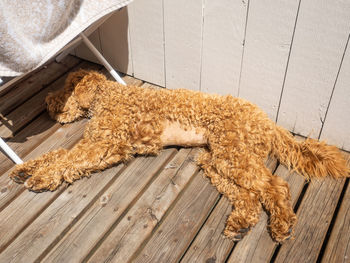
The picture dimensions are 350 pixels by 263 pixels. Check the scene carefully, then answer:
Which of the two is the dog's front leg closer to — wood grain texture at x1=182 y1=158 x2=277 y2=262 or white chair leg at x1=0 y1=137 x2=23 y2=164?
white chair leg at x1=0 y1=137 x2=23 y2=164

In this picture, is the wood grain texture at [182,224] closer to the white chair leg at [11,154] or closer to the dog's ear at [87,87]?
the dog's ear at [87,87]

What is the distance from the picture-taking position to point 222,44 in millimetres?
2166

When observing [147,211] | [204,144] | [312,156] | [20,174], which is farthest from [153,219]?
[312,156]

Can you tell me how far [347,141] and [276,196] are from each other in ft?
2.25

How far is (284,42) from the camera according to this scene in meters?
1.92

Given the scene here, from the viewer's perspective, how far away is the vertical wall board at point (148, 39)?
2359 mm

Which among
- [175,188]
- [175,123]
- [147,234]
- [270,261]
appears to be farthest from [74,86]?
[270,261]

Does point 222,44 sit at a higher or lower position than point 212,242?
higher

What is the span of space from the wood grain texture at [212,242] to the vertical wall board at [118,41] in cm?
155

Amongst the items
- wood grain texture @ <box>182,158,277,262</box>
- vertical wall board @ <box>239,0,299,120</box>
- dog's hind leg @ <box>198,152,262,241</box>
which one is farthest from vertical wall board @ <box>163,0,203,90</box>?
wood grain texture @ <box>182,158,277,262</box>

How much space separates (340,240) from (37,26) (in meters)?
2.02

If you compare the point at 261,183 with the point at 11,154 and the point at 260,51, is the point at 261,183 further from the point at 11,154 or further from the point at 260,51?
the point at 11,154

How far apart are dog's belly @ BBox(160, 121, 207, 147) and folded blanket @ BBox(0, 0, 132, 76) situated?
0.82 metres

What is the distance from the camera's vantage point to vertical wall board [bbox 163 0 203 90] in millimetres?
2176
